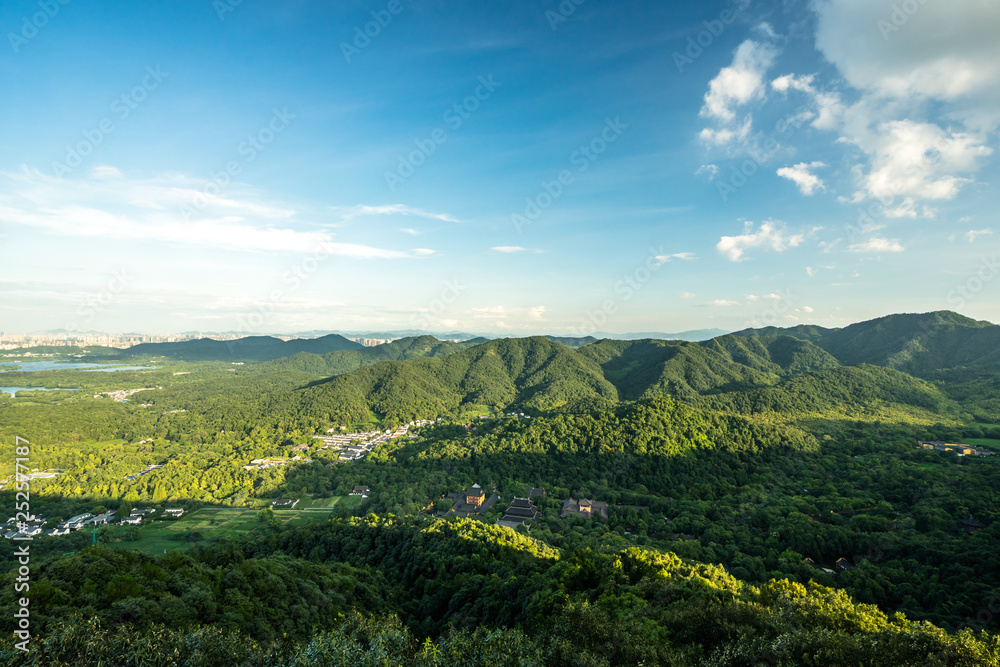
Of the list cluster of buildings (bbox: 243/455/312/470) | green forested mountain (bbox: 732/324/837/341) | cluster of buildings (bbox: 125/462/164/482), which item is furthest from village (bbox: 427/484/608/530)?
green forested mountain (bbox: 732/324/837/341)

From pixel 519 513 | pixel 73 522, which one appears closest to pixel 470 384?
pixel 519 513

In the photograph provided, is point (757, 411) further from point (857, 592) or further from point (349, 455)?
point (349, 455)

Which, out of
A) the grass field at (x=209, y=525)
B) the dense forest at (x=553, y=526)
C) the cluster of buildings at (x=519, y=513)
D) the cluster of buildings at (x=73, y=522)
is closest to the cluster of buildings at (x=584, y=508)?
the dense forest at (x=553, y=526)

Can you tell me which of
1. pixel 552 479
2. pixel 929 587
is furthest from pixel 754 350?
pixel 929 587

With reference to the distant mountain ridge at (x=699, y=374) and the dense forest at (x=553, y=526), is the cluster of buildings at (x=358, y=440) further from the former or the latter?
the distant mountain ridge at (x=699, y=374)

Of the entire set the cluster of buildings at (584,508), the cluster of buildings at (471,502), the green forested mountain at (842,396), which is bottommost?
the cluster of buildings at (471,502)

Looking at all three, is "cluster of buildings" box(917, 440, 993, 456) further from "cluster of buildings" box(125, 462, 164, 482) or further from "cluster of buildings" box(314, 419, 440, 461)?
"cluster of buildings" box(125, 462, 164, 482)
